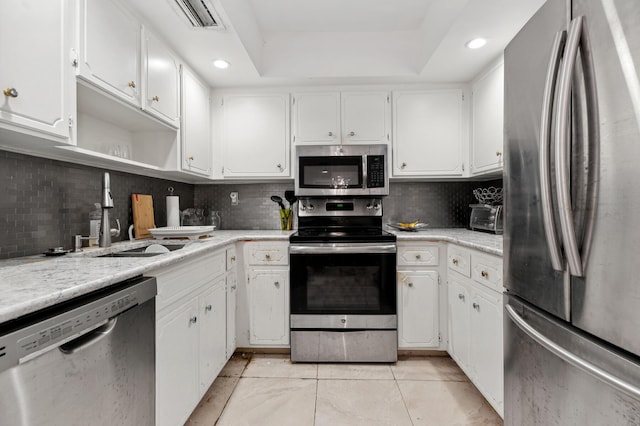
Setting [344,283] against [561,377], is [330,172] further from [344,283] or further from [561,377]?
[561,377]

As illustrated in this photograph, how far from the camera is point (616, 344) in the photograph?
625 millimetres

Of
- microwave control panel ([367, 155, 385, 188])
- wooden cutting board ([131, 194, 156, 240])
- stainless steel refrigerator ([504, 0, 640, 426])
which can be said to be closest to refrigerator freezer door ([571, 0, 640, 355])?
stainless steel refrigerator ([504, 0, 640, 426])

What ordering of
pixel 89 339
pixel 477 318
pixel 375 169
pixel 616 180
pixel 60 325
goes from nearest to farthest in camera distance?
1. pixel 616 180
2. pixel 60 325
3. pixel 89 339
4. pixel 477 318
5. pixel 375 169

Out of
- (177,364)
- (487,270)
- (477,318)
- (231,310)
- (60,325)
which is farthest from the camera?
(231,310)

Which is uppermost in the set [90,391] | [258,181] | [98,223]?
[258,181]

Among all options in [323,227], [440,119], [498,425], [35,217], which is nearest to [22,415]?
[35,217]

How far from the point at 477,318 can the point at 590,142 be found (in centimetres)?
137

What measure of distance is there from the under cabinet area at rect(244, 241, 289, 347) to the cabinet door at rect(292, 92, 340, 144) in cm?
98

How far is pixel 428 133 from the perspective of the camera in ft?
8.47

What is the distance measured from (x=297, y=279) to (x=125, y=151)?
1.46 m

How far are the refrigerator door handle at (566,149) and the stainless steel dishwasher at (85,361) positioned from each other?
125 centimetres

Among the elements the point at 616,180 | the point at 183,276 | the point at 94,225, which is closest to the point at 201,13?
the point at 94,225

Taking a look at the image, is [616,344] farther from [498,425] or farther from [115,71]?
[115,71]

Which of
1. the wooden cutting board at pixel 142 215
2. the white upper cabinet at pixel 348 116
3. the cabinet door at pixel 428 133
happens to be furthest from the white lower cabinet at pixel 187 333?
the cabinet door at pixel 428 133
